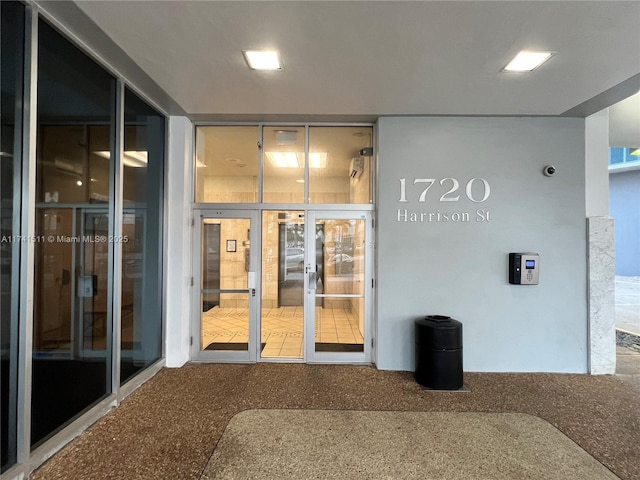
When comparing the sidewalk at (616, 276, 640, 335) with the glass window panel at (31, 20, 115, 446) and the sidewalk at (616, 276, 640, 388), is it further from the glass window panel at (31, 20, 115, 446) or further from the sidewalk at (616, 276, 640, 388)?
the glass window panel at (31, 20, 115, 446)

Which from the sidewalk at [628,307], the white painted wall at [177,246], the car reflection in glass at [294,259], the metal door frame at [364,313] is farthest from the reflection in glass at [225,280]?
the sidewalk at [628,307]

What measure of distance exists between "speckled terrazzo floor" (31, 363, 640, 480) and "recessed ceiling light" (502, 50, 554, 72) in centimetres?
340

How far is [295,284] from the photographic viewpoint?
450 centimetres

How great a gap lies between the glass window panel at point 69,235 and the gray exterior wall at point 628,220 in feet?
69.5

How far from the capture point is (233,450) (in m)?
2.44

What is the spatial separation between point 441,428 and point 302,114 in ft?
12.6

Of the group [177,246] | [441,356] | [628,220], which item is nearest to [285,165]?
[177,246]

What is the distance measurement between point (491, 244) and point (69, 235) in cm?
471

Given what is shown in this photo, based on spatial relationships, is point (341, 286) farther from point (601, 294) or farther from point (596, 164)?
point (596, 164)

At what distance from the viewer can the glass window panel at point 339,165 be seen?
4.36 metres

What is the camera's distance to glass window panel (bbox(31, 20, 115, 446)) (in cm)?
238

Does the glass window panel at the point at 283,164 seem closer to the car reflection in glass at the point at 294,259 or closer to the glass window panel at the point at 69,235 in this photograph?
the car reflection in glass at the point at 294,259

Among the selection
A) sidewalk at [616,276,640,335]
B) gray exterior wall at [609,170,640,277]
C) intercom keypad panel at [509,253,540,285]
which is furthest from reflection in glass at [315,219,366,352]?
gray exterior wall at [609,170,640,277]

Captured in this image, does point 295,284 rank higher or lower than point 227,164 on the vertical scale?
lower
